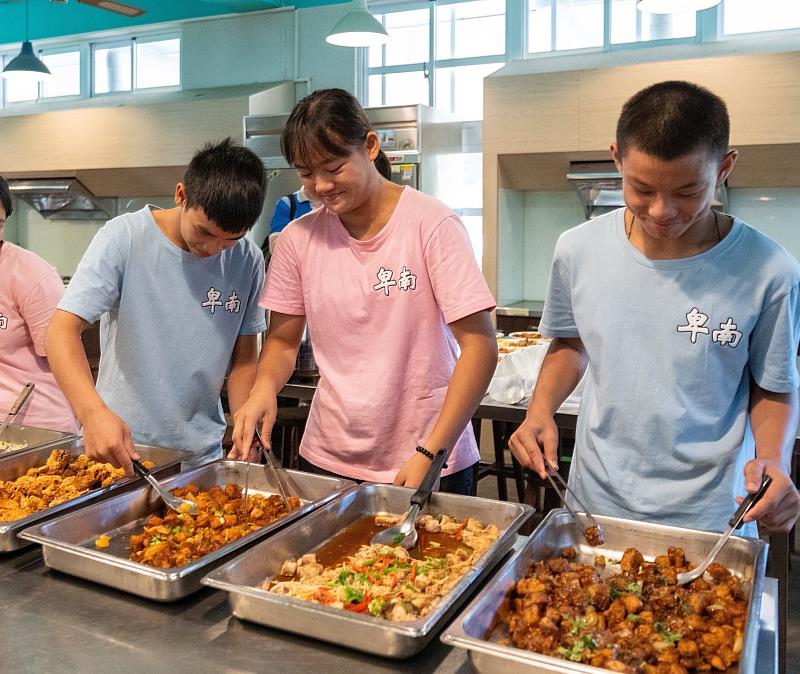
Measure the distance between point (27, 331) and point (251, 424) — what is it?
945 millimetres

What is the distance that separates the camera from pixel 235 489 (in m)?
1.59

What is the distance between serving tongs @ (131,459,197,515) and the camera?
1471 millimetres

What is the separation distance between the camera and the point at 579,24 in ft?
19.4

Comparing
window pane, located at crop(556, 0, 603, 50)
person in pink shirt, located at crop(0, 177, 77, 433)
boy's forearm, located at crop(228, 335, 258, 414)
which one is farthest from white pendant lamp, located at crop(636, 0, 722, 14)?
person in pink shirt, located at crop(0, 177, 77, 433)

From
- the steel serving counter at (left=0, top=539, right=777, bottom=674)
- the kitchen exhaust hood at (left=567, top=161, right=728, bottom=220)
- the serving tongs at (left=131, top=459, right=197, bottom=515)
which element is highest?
the kitchen exhaust hood at (left=567, top=161, right=728, bottom=220)

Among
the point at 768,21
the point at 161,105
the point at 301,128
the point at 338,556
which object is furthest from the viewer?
the point at 161,105

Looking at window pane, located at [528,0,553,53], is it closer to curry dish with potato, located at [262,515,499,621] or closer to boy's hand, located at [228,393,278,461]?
boy's hand, located at [228,393,278,461]

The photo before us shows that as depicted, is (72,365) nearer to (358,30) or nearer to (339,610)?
(339,610)

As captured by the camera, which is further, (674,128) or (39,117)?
(39,117)

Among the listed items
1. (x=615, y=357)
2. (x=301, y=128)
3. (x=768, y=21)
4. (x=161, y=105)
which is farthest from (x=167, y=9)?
(x=615, y=357)

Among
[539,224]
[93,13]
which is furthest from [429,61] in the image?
[93,13]

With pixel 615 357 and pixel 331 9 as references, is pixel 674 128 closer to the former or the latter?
pixel 615 357

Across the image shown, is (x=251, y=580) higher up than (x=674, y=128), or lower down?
lower down

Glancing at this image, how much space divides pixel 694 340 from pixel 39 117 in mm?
7149
